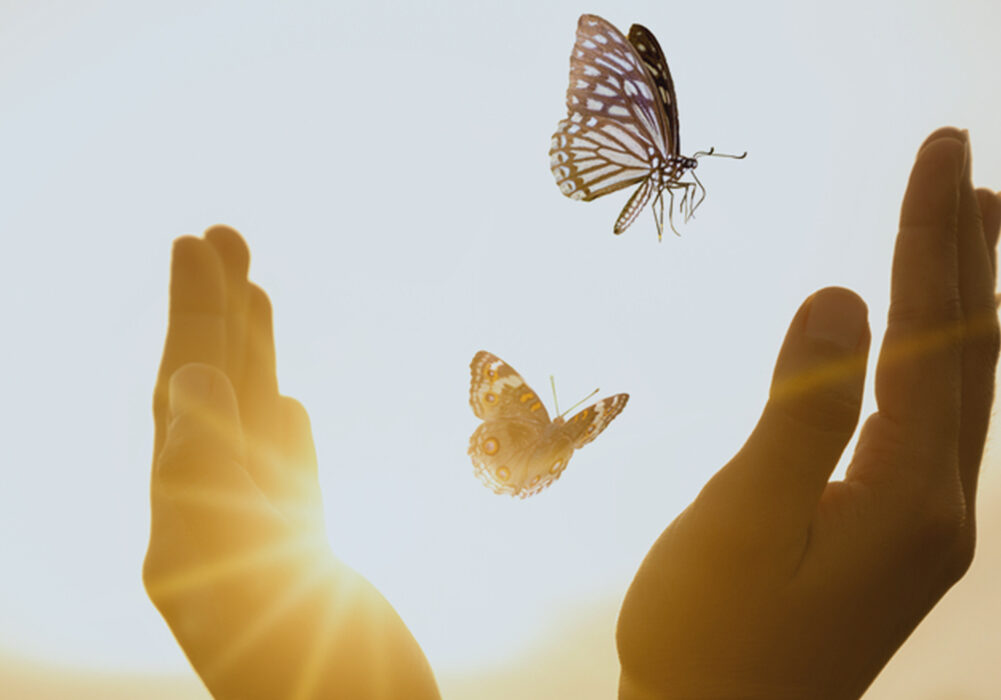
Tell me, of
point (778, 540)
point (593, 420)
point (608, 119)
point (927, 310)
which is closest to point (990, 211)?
point (927, 310)

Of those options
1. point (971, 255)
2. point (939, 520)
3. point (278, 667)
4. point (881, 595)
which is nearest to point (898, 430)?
point (939, 520)

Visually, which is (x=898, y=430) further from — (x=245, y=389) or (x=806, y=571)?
(x=245, y=389)

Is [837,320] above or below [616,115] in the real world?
below

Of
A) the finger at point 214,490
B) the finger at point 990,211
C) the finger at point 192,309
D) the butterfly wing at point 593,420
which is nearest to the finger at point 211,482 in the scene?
the finger at point 214,490

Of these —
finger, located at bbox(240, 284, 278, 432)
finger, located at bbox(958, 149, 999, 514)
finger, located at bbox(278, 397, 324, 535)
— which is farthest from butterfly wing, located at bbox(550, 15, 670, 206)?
finger, located at bbox(278, 397, 324, 535)

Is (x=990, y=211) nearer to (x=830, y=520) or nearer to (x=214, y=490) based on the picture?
(x=830, y=520)

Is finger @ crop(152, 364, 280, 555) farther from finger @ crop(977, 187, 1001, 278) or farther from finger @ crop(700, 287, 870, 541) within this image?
finger @ crop(977, 187, 1001, 278)

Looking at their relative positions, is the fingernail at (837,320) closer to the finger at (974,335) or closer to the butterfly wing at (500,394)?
the finger at (974,335)
